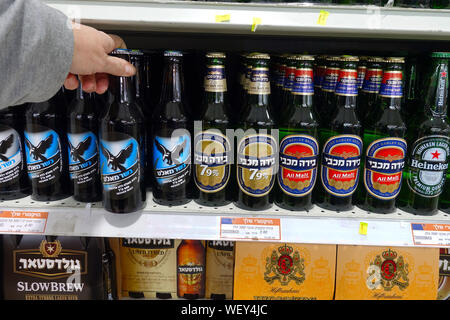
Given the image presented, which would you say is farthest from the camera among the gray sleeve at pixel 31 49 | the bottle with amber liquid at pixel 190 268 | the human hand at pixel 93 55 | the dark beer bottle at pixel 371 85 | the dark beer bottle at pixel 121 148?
the bottle with amber liquid at pixel 190 268

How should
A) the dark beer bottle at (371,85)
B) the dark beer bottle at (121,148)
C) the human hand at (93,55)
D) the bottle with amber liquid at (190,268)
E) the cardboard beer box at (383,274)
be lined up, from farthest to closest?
the bottle with amber liquid at (190,268) → the cardboard beer box at (383,274) → the dark beer bottle at (371,85) → the dark beer bottle at (121,148) → the human hand at (93,55)

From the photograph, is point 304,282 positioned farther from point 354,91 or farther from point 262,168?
point 354,91

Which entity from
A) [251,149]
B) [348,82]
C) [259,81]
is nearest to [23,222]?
[251,149]

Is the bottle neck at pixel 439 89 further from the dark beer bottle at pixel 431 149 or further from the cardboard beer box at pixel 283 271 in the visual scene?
the cardboard beer box at pixel 283 271

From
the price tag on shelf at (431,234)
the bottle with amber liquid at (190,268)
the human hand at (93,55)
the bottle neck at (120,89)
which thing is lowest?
the bottle with amber liquid at (190,268)

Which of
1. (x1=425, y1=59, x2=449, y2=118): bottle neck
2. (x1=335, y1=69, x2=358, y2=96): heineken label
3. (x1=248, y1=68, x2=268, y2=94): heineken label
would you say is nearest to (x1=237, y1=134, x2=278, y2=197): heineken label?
(x1=248, y1=68, x2=268, y2=94): heineken label

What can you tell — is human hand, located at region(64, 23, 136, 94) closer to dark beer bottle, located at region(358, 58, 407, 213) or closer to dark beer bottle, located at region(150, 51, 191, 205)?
dark beer bottle, located at region(150, 51, 191, 205)

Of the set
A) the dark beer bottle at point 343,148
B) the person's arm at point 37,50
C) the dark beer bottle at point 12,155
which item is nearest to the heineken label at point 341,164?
the dark beer bottle at point 343,148

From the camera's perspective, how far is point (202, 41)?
1.55 m

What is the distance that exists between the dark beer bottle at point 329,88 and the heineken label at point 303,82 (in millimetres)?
112

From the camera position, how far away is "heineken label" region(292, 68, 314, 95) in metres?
1.06

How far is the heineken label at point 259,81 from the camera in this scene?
40.9 inches

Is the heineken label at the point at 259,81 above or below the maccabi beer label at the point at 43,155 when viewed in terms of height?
above

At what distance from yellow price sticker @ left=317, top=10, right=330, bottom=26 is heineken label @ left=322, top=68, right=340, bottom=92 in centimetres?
31
